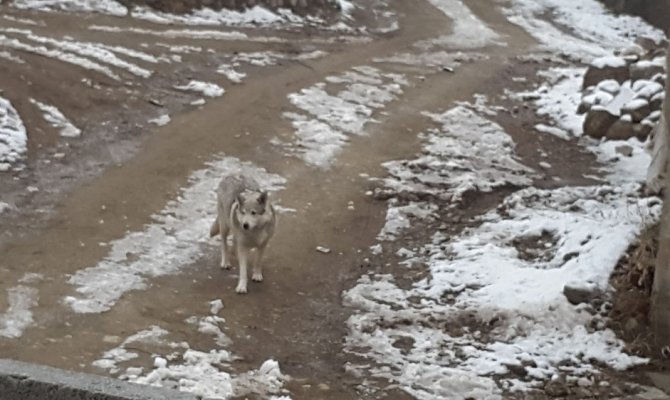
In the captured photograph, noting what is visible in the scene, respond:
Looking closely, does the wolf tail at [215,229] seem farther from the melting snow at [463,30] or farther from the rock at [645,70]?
the melting snow at [463,30]

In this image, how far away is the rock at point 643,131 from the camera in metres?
15.4

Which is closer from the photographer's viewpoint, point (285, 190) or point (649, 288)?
point (649, 288)

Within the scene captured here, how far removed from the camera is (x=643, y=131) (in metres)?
15.4

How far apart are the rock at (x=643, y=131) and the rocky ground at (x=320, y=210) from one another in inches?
1.5

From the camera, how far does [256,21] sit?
23.4 meters

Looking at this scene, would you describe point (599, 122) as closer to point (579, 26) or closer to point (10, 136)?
point (10, 136)

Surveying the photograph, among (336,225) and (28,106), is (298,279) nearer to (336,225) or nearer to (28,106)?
(336,225)

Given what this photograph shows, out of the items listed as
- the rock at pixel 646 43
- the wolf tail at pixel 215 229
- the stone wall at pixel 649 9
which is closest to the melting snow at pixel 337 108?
the wolf tail at pixel 215 229

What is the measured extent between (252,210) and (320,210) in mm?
2955

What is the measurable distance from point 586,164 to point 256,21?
36.0 ft

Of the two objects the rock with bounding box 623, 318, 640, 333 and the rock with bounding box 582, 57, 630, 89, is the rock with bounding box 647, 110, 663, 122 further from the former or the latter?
the rock with bounding box 623, 318, 640, 333

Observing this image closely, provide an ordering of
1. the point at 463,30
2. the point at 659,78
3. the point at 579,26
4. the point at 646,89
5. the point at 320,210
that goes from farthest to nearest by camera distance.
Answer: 1. the point at 579,26
2. the point at 463,30
3. the point at 659,78
4. the point at 646,89
5. the point at 320,210

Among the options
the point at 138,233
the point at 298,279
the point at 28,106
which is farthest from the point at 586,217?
the point at 28,106

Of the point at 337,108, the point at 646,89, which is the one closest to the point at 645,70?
the point at 646,89
